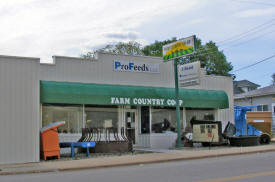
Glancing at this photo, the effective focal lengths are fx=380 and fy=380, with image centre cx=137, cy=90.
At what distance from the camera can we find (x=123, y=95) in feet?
67.2

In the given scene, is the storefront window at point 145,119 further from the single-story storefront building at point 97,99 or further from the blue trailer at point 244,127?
the blue trailer at point 244,127

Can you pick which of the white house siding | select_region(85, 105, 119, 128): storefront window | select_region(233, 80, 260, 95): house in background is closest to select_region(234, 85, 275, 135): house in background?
the white house siding

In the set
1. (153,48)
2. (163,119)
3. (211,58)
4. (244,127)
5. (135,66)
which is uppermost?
(153,48)

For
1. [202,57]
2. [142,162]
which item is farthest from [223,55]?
[142,162]

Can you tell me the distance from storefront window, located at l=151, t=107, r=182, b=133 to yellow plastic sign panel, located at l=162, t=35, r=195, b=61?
10.5 feet

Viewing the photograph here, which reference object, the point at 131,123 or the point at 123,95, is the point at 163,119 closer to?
the point at 131,123

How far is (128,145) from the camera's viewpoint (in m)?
18.4

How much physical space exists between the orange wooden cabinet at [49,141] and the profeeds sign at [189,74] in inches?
318

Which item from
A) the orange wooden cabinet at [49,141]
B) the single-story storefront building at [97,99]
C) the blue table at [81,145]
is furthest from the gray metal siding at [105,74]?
the orange wooden cabinet at [49,141]

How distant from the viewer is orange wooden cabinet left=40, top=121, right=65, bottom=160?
15750 millimetres

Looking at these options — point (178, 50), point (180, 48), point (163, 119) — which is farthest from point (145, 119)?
point (180, 48)

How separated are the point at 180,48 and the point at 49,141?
28.5 ft

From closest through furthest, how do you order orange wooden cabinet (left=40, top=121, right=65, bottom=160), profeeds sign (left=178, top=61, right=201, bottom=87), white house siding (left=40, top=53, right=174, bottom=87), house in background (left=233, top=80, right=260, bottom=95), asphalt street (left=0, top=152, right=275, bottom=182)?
asphalt street (left=0, top=152, right=275, bottom=182) < orange wooden cabinet (left=40, top=121, right=65, bottom=160) < white house siding (left=40, top=53, right=174, bottom=87) < profeeds sign (left=178, top=61, right=201, bottom=87) < house in background (left=233, top=80, right=260, bottom=95)

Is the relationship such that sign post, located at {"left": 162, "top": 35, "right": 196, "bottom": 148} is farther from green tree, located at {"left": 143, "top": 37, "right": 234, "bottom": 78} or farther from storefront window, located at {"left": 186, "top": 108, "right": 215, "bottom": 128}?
green tree, located at {"left": 143, "top": 37, "right": 234, "bottom": 78}
